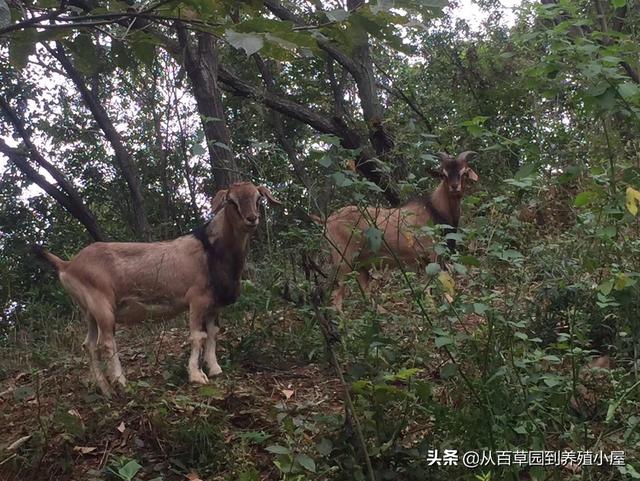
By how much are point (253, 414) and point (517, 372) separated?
1.95m

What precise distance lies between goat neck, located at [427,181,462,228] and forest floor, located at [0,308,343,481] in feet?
13.0

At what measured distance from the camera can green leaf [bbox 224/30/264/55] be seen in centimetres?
230

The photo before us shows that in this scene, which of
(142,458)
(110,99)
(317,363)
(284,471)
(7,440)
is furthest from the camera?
(110,99)

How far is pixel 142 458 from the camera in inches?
187

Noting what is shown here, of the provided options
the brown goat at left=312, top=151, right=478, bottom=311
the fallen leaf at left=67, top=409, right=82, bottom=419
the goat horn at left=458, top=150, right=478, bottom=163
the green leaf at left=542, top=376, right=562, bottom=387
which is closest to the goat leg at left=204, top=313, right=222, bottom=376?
the fallen leaf at left=67, top=409, right=82, bottom=419

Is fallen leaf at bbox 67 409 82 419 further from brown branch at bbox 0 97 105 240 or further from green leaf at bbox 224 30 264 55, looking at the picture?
brown branch at bbox 0 97 105 240

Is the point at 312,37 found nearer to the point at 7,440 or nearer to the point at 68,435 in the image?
the point at 68,435

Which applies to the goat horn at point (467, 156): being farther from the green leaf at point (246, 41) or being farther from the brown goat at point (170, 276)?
the green leaf at point (246, 41)

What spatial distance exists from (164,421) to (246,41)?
3.23 meters

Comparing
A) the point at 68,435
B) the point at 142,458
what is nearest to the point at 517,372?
the point at 142,458

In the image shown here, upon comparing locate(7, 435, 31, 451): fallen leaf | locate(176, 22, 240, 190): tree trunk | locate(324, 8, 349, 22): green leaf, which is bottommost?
locate(7, 435, 31, 451): fallen leaf

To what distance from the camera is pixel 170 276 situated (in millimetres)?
6824

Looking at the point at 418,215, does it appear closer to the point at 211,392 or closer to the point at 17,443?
the point at 211,392

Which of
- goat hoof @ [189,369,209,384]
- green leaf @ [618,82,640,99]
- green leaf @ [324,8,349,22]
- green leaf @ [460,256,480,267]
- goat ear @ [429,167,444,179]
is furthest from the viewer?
goat ear @ [429,167,444,179]
